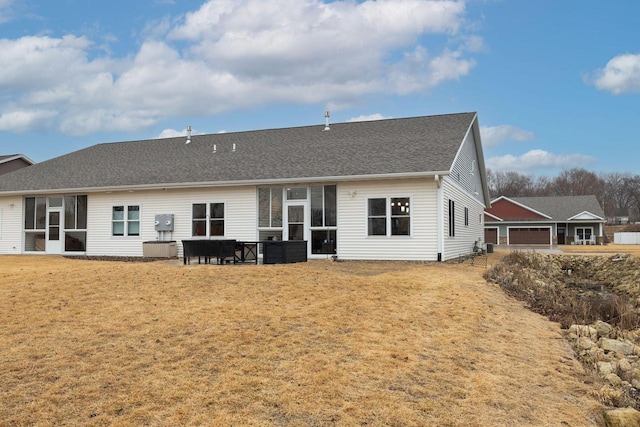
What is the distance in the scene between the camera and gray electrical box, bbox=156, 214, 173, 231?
18016mm

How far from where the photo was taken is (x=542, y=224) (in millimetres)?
42219

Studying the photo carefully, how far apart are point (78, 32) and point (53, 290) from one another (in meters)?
14.9

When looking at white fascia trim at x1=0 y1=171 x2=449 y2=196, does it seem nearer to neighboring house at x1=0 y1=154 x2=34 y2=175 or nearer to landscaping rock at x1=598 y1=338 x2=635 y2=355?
landscaping rock at x1=598 y1=338 x2=635 y2=355

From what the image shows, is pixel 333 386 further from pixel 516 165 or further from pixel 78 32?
pixel 516 165

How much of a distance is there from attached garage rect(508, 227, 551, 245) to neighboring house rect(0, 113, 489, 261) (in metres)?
20.7

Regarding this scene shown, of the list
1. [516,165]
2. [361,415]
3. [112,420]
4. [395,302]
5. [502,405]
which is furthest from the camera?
[516,165]

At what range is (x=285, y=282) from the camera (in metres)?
10.2

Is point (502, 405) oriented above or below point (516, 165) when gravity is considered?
below

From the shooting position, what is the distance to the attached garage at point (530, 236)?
4147 cm

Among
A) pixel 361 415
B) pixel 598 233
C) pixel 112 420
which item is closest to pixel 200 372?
pixel 112 420

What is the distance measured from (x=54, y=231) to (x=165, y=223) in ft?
18.4

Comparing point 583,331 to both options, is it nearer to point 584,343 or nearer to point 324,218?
point 584,343

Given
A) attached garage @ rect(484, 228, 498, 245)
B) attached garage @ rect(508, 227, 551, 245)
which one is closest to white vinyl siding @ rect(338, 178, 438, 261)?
attached garage @ rect(484, 228, 498, 245)

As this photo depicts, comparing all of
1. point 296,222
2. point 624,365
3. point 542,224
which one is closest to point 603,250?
point 542,224
